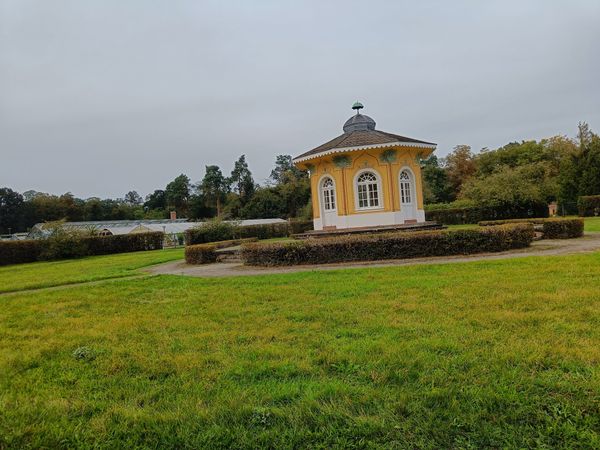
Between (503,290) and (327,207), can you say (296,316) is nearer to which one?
(503,290)

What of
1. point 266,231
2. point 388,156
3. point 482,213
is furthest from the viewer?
point 266,231

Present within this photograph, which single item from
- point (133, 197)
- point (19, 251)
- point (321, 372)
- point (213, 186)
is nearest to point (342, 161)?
point (321, 372)

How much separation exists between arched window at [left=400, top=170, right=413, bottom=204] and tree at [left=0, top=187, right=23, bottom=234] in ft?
210

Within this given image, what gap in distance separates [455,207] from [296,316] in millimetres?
29251

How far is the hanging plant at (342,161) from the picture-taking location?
1730cm

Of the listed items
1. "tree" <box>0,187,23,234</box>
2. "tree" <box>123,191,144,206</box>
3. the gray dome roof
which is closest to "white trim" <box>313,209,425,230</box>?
the gray dome roof

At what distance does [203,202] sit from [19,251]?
126ft

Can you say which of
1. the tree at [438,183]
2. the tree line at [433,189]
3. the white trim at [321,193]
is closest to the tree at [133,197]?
the tree line at [433,189]

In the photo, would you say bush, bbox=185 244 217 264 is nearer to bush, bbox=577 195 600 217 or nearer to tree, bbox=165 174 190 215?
bush, bbox=577 195 600 217

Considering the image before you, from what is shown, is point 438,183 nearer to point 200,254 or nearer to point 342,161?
point 342,161

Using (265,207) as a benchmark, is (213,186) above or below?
above

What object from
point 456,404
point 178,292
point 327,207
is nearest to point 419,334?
point 456,404

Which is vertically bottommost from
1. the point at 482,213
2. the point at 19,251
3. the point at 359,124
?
the point at 19,251

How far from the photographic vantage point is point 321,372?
340 cm
